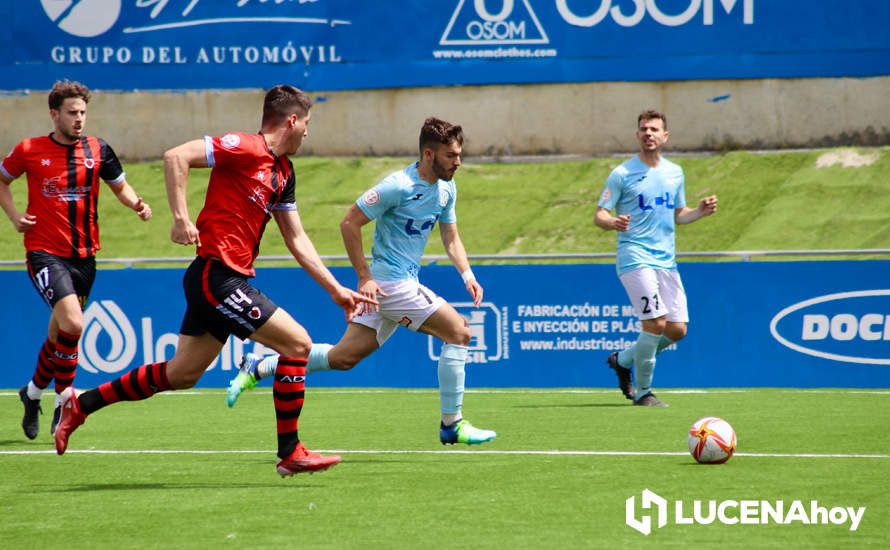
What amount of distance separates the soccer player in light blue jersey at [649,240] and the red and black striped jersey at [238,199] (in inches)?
183

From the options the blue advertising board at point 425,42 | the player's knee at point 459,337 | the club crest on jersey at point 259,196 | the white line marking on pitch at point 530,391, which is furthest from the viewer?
the blue advertising board at point 425,42

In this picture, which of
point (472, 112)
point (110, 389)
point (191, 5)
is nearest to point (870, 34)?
point (472, 112)

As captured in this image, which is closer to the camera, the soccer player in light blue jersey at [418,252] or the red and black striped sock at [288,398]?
the red and black striped sock at [288,398]

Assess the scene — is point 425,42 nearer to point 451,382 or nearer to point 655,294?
point 655,294

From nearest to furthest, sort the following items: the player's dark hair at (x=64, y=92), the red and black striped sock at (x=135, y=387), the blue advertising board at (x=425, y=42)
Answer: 1. the red and black striped sock at (x=135, y=387)
2. the player's dark hair at (x=64, y=92)
3. the blue advertising board at (x=425, y=42)

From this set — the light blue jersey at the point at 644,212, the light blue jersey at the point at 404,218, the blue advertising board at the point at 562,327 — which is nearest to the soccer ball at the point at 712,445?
the light blue jersey at the point at 404,218

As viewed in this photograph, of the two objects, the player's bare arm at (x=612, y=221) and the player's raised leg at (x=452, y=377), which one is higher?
the player's bare arm at (x=612, y=221)

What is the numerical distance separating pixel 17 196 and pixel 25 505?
65.8 feet

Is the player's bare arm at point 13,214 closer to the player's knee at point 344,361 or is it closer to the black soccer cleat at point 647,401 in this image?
the player's knee at point 344,361

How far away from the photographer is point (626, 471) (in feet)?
23.6

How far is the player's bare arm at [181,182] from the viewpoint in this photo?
20.9 feet

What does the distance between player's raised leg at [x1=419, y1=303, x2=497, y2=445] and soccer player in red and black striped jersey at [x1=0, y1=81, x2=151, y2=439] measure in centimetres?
217

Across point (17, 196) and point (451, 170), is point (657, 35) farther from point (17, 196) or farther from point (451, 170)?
point (451, 170)

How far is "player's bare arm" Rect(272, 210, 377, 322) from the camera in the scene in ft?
23.0
